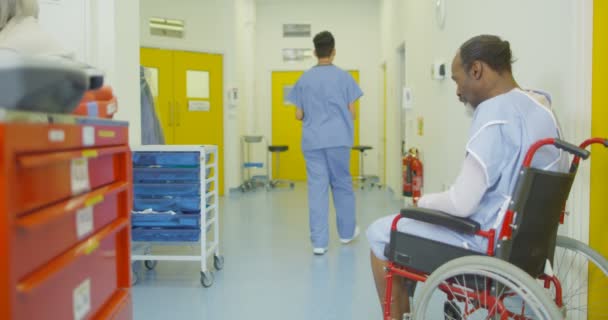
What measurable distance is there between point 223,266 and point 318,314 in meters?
1.00

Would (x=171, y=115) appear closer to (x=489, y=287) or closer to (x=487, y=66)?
(x=487, y=66)

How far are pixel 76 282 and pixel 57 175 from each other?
10.0 inches

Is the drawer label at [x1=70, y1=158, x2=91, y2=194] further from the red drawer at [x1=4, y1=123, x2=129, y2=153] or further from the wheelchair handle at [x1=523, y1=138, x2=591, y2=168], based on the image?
the wheelchair handle at [x1=523, y1=138, x2=591, y2=168]

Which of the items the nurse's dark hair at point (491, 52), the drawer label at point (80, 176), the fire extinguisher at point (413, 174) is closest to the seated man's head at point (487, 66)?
the nurse's dark hair at point (491, 52)

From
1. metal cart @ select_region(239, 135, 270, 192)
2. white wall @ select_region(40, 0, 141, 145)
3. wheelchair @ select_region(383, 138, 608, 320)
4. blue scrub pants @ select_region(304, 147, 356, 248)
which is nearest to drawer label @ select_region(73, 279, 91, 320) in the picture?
wheelchair @ select_region(383, 138, 608, 320)

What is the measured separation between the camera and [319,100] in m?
3.49

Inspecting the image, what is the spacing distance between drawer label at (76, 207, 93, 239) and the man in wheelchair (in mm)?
906

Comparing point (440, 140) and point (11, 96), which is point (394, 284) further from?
point (440, 140)

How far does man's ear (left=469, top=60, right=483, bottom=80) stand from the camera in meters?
1.52

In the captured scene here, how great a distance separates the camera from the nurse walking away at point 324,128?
344 centimetres

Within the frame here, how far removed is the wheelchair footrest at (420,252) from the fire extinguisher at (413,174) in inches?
121

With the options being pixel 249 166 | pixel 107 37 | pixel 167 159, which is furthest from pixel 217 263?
pixel 249 166

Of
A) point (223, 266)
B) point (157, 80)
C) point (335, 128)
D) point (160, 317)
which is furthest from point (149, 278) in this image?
point (157, 80)

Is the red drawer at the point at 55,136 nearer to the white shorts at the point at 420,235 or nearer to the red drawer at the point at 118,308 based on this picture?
the red drawer at the point at 118,308
